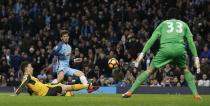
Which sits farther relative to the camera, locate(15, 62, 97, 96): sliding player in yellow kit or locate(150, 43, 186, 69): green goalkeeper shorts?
locate(15, 62, 97, 96): sliding player in yellow kit

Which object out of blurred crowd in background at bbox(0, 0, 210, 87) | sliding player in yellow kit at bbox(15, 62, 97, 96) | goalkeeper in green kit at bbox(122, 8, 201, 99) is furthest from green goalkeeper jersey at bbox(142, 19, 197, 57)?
blurred crowd in background at bbox(0, 0, 210, 87)

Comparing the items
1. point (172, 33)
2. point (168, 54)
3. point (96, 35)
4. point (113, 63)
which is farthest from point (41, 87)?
point (96, 35)

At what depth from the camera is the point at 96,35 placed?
3022 centimetres

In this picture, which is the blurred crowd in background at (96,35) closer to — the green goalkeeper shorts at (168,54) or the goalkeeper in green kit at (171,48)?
the goalkeeper in green kit at (171,48)

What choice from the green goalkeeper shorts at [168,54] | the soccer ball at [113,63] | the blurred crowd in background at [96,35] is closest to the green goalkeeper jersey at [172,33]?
the green goalkeeper shorts at [168,54]

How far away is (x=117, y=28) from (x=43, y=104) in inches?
659

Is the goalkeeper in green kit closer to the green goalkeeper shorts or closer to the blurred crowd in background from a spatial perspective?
the green goalkeeper shorts

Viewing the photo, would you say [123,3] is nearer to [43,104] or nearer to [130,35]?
[130,35]

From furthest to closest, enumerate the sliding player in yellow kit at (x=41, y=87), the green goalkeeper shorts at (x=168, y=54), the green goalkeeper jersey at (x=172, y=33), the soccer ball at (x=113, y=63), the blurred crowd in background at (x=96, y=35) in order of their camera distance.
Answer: the blurred crowd in background at (x=96, y=35) < the soccer ball at (x=113, y=63) < the sliding player in yellow kit at (x=41, y=87) < the green goalkeeper jersey at (x=172, y=33) < the green goalkeeper shorts at (x=168, y=54)

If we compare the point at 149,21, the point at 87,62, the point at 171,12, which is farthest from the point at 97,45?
the point at 171,12

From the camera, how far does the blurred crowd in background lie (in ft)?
88.3

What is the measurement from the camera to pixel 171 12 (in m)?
15.9

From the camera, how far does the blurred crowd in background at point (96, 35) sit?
2691cm

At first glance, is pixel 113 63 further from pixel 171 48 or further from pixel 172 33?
pixel 171 48
